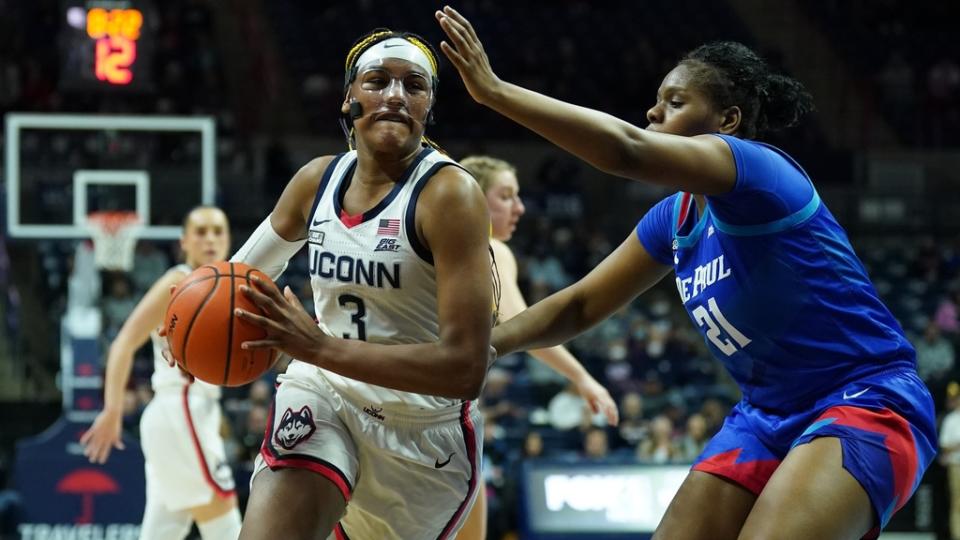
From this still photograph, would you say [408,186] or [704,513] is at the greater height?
[408,186]

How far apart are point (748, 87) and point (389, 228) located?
3.52 feet

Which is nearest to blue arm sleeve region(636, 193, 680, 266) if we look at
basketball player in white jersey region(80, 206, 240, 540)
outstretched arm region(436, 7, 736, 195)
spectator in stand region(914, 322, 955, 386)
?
outstretched arm region(436, 7, 736, 195)

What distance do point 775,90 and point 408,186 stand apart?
3.53 ft

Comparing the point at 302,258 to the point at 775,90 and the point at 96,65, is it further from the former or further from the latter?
the point at 775,90

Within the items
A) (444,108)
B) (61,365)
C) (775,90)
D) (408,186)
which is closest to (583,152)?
(408,186)

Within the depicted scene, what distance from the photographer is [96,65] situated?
10.4 meters

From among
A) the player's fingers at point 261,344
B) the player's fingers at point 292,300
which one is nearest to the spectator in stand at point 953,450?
the player's fingers at point 292,300

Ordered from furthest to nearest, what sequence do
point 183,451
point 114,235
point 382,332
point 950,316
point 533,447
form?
point 950,316 → point 533,447 → point 114,235 → point 183,451 → point 382,332

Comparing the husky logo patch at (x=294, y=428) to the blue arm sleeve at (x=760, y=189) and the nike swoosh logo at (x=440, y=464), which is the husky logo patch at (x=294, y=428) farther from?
the blue arm sleeve at (x=760, y=189)

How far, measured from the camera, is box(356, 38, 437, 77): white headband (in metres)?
3.53

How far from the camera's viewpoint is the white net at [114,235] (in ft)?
33.9

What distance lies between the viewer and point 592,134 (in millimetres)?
2902

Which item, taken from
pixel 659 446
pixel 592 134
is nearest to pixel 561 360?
pixel 592 134

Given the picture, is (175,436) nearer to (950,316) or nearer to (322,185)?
(322,185)
